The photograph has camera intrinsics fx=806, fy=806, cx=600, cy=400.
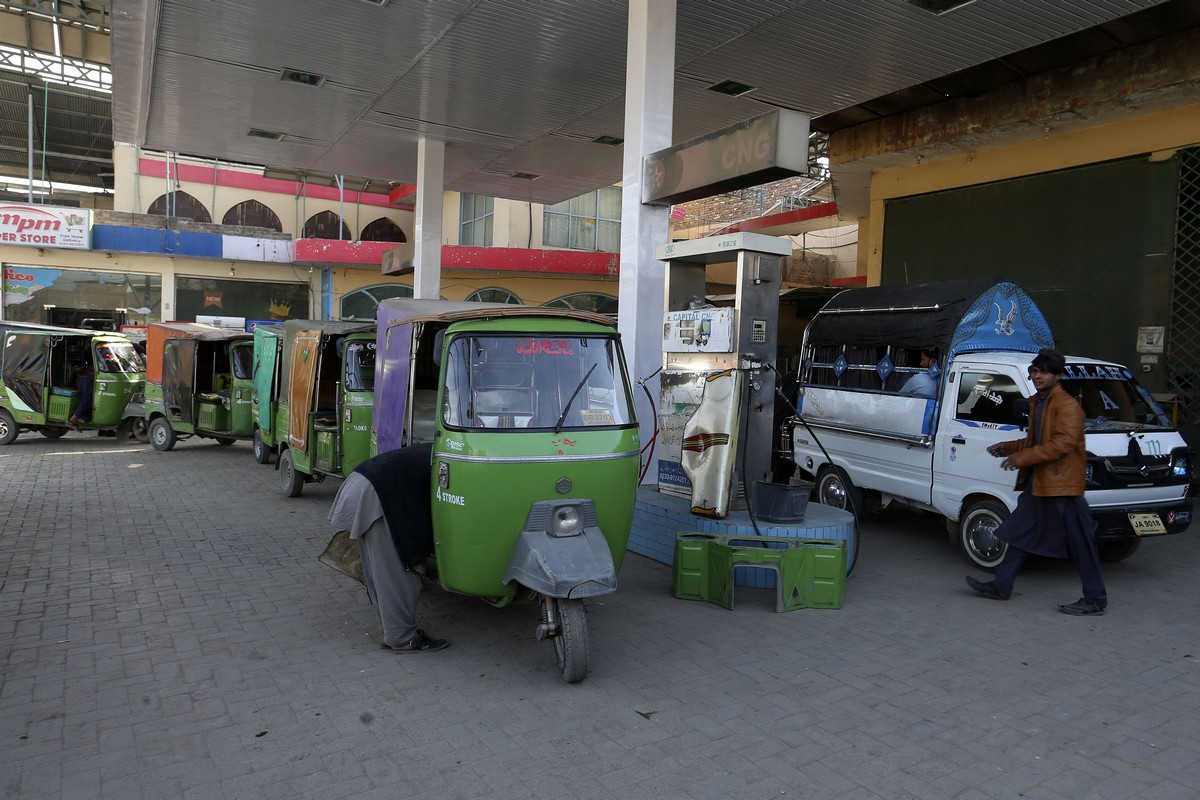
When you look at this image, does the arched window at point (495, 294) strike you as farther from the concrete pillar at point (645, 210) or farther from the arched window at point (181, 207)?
the concrete pillar at point (645, 210)

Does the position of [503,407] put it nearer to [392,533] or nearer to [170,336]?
[392,533]

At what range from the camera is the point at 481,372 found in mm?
5008

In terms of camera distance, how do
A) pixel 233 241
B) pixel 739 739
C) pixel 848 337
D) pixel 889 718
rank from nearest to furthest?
pixel 739 739
pixel 889 718
pixel 848 337
pixel 233 241

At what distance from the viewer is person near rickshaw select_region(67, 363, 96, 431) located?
14.4 metres

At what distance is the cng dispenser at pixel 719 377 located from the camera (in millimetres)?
6562

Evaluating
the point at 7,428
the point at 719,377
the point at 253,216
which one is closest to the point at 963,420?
the point at 719,377

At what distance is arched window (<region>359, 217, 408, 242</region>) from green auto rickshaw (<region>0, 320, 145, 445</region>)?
14876mm

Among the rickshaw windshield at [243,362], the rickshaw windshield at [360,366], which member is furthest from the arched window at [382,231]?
the rickshaw windshield at [360,366]

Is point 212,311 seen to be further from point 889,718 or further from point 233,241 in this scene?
point 889,718

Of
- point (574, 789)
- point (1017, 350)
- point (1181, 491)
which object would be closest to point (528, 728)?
point (574, 789)

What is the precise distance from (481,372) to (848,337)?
18.2 ft

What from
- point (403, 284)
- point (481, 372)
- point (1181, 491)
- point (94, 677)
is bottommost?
point (94, 677)

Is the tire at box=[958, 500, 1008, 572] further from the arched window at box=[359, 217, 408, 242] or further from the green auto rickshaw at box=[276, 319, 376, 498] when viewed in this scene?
the arched window at box=[359, 217, 408, 242]

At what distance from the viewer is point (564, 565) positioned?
14.9 feet
